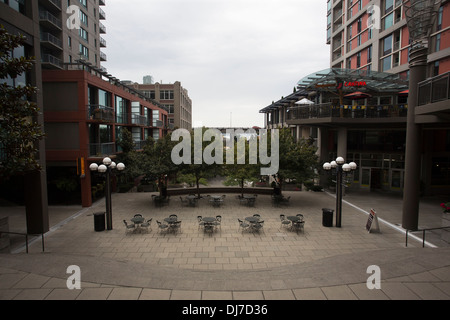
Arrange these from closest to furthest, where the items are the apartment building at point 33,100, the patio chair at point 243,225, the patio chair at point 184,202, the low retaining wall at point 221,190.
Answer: the apartment building at point 33,100 → the patio chair at point 243,225 → the patio chair at point 184,202 → the low retaining wall at point 221,190

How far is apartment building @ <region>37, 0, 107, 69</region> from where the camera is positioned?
31656 millimetres

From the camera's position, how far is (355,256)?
33.6 feet

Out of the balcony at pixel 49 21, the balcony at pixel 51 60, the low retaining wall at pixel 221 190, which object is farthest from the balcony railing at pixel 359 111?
the balcony at pixel 49 21

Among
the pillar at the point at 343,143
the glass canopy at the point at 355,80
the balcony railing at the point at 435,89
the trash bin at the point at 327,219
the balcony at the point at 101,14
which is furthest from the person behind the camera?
the balcony at the point at 101,14

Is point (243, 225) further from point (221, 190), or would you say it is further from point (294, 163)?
point (221, 190)

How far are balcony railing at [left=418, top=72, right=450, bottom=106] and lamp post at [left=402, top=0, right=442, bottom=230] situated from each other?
72 centimetres

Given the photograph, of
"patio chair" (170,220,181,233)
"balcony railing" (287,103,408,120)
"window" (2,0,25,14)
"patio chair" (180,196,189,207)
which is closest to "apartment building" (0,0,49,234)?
"window" (2,0,25,14)

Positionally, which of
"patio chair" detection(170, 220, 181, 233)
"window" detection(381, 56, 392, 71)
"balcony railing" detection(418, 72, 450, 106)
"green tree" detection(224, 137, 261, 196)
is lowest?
"patio chair" detection(170, 220, 181, 233)

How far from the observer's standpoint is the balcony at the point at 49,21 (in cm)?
3100

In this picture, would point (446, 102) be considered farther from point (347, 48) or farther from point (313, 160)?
point (347, 48)

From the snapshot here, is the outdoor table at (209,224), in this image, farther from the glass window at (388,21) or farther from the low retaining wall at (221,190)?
the glass window at (388,21)

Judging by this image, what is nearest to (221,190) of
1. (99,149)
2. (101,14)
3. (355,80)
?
(99,149)

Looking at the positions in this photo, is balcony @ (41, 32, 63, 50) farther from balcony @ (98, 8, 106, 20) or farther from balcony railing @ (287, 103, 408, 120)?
balcony railing @ (287, 103, 408, 120)
